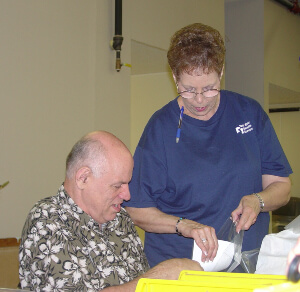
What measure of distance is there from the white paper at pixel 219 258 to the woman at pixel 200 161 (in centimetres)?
17

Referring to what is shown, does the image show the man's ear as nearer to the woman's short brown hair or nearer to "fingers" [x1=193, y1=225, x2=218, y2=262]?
"fingers" [x1=193, y1=225, x2=218, y2=262]

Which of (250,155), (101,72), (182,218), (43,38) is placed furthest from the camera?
(101,72)

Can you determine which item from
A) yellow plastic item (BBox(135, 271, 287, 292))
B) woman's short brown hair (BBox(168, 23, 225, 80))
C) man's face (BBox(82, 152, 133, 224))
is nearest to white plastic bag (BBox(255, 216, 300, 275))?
yellow plastic item (BBox(135, 271, 287, 292))

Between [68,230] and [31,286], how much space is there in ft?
0.68

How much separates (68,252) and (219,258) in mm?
523

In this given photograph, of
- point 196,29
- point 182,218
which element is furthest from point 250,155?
point 196,29

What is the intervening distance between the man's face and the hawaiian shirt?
0.13 ft

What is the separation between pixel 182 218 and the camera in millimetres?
1856

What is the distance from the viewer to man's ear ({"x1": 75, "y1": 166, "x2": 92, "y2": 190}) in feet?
5.48

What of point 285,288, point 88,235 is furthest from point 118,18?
point 285,288

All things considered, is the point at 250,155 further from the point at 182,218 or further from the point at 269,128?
the point at 182,218

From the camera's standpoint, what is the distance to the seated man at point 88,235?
4.80 feet

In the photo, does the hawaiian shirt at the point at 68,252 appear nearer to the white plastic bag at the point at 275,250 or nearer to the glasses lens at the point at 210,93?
the white plastic bag at the point at 275,250

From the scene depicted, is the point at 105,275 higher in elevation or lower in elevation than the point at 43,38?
lower
